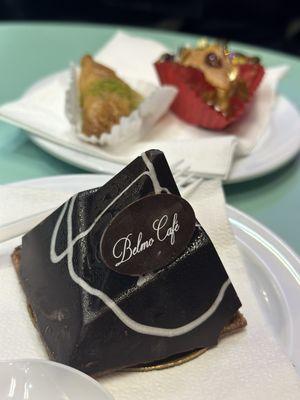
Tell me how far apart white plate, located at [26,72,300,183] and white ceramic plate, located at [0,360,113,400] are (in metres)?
0.49

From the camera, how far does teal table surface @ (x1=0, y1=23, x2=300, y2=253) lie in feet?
3.35

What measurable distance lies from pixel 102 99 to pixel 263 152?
334mm

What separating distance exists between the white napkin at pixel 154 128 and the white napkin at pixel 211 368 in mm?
379

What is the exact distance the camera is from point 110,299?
23.7 inches

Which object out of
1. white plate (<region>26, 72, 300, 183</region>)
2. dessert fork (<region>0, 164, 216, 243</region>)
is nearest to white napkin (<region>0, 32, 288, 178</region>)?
white plate (<region>26, 72, 300, 183</region>)

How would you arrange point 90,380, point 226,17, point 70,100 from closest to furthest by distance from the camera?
1. point 90,380
2. point 70,100
3. point 226,17

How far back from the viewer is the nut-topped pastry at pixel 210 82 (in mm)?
1216

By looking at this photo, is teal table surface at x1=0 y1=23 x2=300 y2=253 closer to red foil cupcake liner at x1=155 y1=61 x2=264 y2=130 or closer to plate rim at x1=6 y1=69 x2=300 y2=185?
plate rim at x1=6 y1=69 x2=300 y2=185

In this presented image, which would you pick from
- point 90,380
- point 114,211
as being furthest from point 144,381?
point 114,211

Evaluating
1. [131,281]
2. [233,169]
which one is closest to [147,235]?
[131,281]

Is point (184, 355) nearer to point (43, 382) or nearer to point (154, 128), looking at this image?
point (43, 382)

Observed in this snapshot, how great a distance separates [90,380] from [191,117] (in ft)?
2.55

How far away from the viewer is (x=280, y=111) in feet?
4.23

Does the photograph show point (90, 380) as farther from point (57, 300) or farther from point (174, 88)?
point (174, 88)
